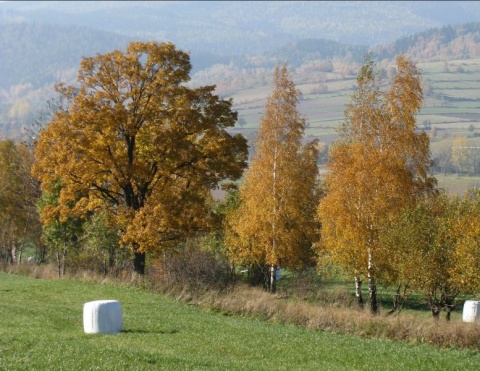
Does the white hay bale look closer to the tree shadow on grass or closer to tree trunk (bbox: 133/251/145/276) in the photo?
tree trunk (bbox: 133/251/145/276)

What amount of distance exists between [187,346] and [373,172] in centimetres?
1822

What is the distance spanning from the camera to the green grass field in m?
18.4

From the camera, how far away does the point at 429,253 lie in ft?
116

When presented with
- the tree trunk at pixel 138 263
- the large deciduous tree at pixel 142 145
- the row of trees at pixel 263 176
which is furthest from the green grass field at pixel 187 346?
the tree trunk at pixel 138 263

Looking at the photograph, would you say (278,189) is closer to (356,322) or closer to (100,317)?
(356,322)

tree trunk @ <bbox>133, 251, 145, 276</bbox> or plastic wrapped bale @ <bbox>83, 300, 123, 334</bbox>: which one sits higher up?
plastic wrapped bale @ <bbox>83, 300, 123, 334</bbox>

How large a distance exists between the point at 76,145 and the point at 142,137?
3.81 m

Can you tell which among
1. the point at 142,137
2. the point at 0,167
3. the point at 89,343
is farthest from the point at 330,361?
the point at 0,167

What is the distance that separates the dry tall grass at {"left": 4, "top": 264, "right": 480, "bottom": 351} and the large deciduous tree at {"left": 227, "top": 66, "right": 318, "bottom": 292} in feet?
26.7

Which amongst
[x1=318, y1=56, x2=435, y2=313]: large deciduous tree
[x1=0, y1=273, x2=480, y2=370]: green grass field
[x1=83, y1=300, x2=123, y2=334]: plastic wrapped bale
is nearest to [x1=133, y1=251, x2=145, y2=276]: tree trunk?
[x1=318, y1=56, x2=435, y2=313]: large deciduous tree

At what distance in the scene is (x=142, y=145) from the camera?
139 ft

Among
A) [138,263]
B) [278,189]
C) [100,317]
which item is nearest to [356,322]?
[100,317]

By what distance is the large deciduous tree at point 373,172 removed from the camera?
122 ft

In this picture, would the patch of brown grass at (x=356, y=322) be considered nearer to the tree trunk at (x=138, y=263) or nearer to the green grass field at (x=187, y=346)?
the green grass field at (x=187, y=346)
